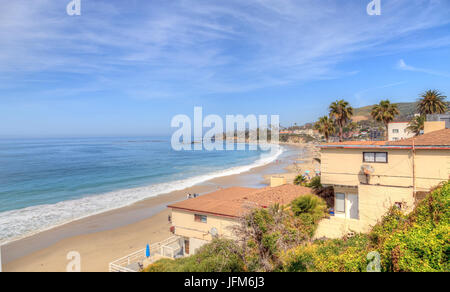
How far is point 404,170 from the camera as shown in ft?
48.3

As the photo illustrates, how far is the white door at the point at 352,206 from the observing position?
52.2 ft

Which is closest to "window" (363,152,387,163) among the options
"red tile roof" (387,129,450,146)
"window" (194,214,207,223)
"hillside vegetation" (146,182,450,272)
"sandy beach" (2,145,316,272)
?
"red tile roof" (387,129,450,146)

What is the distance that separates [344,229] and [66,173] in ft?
176

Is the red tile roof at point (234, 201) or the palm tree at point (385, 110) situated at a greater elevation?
the palm tree at point (385, 110)

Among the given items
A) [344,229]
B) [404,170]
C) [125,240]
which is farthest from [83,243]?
[404,170]

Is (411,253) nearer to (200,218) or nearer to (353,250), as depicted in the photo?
(353,250)

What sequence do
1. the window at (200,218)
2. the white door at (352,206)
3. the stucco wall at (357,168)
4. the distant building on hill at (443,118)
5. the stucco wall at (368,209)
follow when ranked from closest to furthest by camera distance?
the stucco wall at (368,209), the stucco wall at (357,168), the window at (200,218), the white door at (352,206), the distant building on hill at (443,118)

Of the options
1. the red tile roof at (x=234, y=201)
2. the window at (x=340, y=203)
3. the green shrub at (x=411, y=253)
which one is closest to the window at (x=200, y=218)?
the red tile roof at (x=234, y=201)

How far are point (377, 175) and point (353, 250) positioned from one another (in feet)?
30.0

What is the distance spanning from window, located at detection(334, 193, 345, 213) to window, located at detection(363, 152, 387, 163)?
251cm

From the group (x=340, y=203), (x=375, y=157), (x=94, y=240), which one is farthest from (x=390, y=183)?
(x=94, y=240)

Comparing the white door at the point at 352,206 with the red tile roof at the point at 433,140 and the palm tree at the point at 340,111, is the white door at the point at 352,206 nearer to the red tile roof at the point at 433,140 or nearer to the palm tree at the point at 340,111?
the red tile roof at the point at 433,140
